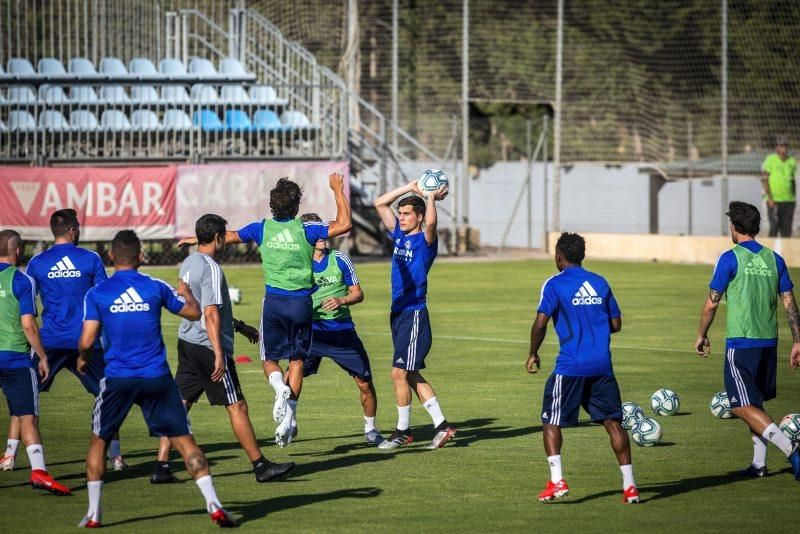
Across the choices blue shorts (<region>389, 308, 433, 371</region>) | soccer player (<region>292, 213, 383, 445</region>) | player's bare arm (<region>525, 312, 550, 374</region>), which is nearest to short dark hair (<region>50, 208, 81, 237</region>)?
soccer player (<region>292, 213, 383, 445</region>)

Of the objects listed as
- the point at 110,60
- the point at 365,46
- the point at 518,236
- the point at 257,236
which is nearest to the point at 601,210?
the point at 518,236

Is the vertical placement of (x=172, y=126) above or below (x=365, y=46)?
below

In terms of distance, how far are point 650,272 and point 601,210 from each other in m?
7.72

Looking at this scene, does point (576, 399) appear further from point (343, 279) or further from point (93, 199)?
point (93, 199)

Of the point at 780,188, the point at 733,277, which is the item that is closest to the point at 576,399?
the point at 733,277

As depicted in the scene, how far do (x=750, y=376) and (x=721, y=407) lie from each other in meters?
2.96

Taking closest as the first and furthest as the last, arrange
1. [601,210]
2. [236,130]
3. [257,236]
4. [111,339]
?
[111,339] → [257,236] → [236,130] → [601,210]

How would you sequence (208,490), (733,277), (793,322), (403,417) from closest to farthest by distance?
1. (208,490)
2. (733,277)
3. (793,322)
4. (403,417)

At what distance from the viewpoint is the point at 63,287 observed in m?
10.6

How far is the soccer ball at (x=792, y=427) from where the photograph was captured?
1116 centimetres

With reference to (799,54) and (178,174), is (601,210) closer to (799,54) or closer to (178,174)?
(799,54)

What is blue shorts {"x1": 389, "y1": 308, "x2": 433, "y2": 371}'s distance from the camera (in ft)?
38.3

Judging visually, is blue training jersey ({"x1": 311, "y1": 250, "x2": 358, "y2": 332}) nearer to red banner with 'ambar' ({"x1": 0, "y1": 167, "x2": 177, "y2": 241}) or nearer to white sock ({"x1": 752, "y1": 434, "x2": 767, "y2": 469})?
white sock ({"x1": 752, "y1": 434, "x2": 767, "y2": 469})

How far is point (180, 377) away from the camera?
10.4 metres
